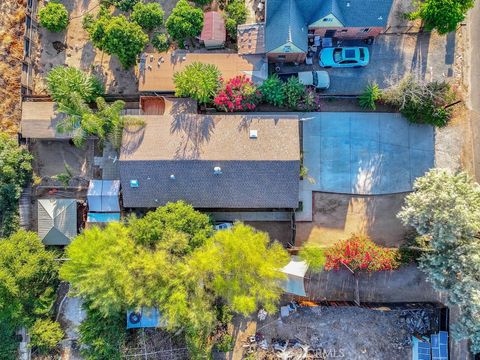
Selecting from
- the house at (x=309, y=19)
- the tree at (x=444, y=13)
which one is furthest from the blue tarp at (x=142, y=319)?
the tree at (x=444, y=13)

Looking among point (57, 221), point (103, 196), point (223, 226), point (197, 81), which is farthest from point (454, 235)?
point (57, 221)

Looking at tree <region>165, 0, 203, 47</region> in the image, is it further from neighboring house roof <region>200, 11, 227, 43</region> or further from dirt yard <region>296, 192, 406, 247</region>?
dirt yard <region>296, 192, 406, 247</region>

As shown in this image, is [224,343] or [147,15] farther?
[147,15]

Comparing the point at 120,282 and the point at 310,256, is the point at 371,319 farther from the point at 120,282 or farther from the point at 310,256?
the point at 120,282

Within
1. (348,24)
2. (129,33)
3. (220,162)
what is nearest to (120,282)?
(220,162)

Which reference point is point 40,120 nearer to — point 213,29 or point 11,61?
point 11,61
